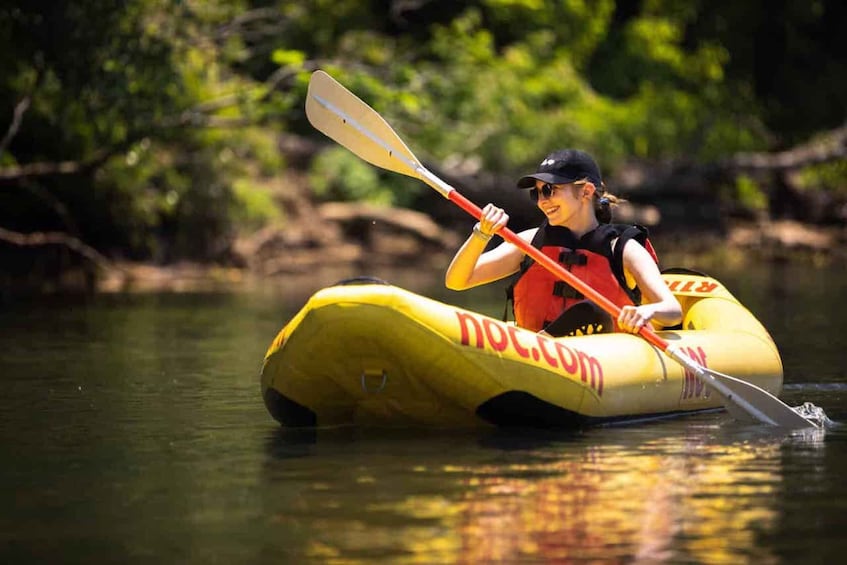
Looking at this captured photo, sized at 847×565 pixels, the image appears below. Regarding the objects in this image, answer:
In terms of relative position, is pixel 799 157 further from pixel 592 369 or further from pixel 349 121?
pixel 592 369

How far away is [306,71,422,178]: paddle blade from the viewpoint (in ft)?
26.9

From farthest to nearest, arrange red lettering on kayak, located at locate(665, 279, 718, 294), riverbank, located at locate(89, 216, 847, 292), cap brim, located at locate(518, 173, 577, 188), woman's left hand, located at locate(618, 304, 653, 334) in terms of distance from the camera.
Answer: riverbank, located at locate(89, 216, 847, 292)
red lettering on kayak, located at locate(665, 279, 718, 294)
cap brim, located at locate(518, 173, 577, 188)
woman's left hand, located at locate(618, 304, 653, 334)

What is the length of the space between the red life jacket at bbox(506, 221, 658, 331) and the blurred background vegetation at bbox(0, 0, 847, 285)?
894 cm

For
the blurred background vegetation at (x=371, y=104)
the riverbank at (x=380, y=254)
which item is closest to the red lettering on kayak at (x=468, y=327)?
the blurred background vegetation at (x=371, y=104)

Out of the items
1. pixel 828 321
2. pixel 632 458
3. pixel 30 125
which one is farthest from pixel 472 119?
pixel 632 458

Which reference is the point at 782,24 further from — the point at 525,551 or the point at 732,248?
the point at 525,551

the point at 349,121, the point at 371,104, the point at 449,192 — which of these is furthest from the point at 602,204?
the point at 371,104

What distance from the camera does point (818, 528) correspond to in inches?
197

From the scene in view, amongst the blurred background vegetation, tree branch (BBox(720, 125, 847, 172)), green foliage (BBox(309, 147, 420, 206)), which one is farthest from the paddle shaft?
tree branch (BBox(720, 125, 847, 172))

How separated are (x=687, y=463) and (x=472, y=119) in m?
17.0

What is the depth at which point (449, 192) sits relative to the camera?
7.63 meters

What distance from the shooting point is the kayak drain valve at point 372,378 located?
6.61m

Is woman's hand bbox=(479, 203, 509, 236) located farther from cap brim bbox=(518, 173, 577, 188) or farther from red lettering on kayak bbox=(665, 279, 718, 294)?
red lettering on kayak bbox=(665, 279, 718, 294)

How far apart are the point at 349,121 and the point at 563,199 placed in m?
1.26
